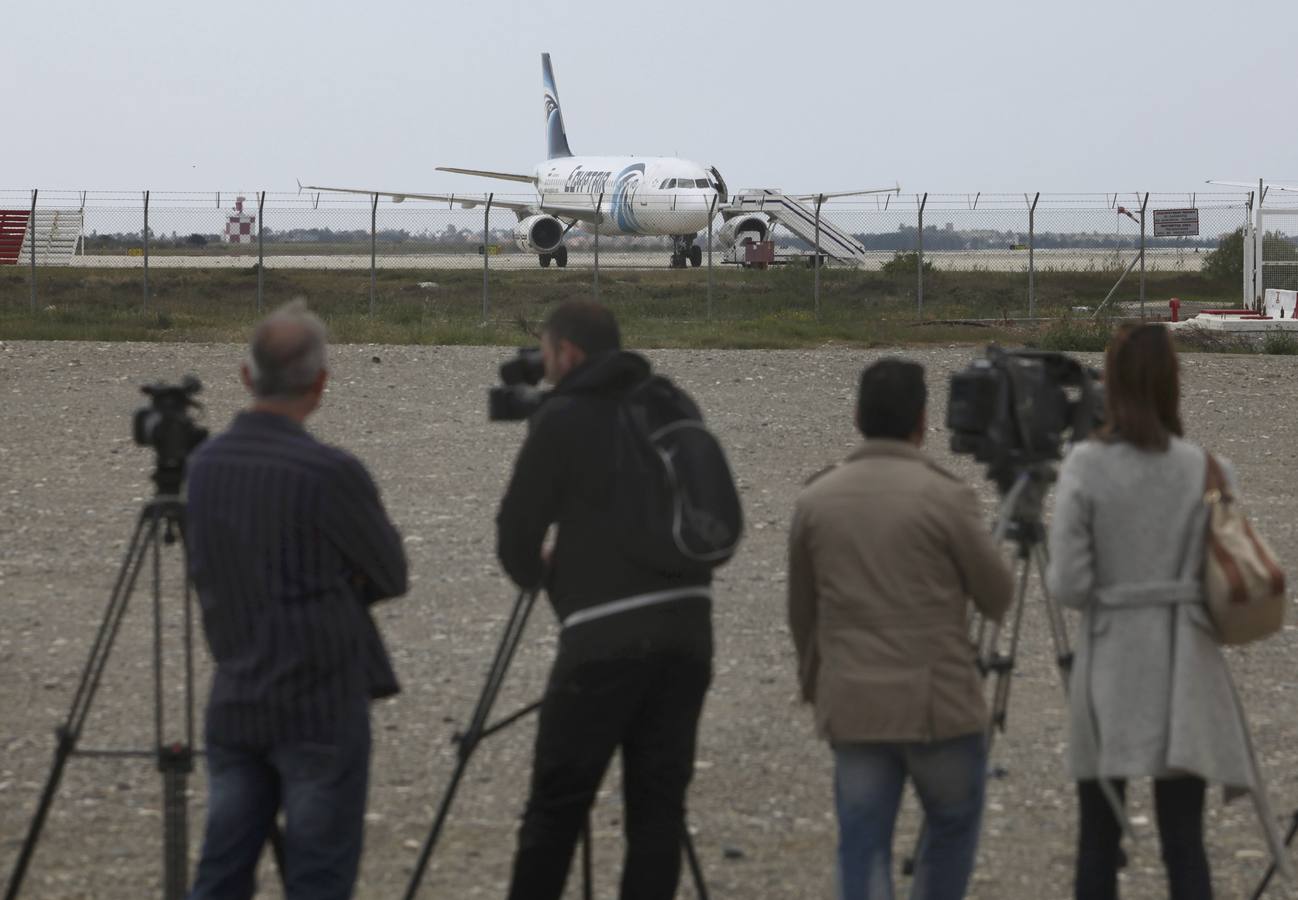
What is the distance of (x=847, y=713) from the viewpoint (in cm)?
379

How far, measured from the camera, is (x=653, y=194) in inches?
1823

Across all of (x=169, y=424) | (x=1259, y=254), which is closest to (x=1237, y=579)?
(x=169, y=424)

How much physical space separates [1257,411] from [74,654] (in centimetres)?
1187

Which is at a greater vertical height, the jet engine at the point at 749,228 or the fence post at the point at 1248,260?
the jet engine at the point at 749,228

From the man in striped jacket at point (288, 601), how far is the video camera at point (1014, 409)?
141 centimetres

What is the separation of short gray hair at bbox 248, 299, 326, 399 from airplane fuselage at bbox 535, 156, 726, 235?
41588 millimetres

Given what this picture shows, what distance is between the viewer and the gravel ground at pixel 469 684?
5.35m

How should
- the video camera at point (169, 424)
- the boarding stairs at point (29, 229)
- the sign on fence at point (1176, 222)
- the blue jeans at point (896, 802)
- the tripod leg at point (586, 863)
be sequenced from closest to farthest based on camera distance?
the blue jeans at point (896, 802)
the video camera at point (169, 424)
the tripod leg at point (586, 863)
the sign on fence at point (1176, 222)
the boarding stairs at point (29, 229)

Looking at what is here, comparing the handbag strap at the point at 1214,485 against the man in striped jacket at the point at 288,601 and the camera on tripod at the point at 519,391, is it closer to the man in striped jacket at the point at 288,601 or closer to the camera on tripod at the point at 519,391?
the camera on tripod at the point at 519,391

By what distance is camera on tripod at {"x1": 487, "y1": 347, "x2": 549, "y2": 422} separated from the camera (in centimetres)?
399

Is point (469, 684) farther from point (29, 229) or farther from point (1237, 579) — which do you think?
point (29, 229)

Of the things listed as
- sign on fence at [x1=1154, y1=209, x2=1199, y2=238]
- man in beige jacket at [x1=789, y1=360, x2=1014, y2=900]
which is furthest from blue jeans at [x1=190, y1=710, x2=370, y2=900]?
sign on fence at [x1=1154, y1=209, x2=1199, y2=238]

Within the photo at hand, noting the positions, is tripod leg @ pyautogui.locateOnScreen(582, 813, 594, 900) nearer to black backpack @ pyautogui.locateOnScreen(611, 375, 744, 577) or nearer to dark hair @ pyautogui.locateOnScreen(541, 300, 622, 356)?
black backpack @ pyautogui.locateOnScreen(611, 375, 744, 577)

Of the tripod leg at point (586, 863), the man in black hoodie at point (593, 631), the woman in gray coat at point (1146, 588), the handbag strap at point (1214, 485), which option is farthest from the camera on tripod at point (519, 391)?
the handbag strap at point (1214, 485)
